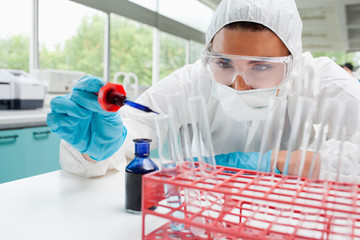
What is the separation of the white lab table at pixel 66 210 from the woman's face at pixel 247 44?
2.09 ft

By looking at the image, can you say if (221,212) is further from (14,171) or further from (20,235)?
(14,171)

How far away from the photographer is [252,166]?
45.4 inches

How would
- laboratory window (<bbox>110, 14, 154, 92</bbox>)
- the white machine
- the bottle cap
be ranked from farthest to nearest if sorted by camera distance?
laboratory window (<bbox>110, 14, 154, 92</bbox>) → the white machine → the bottle cap

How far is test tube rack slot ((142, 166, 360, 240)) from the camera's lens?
0.55 meters

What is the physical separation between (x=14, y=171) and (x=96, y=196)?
1.98 metres

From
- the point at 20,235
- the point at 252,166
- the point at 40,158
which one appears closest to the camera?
the point at 20,235

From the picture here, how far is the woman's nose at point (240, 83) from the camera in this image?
117cm

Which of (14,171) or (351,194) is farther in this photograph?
(14,171)

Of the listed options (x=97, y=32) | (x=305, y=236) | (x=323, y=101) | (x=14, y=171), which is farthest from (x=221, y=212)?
(x=97, y=32)

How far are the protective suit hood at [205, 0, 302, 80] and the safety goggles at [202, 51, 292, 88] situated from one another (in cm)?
9

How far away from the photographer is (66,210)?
90 cm

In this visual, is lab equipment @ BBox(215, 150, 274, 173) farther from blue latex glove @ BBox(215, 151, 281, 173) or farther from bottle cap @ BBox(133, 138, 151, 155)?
bottle cap @ BBox(133, 138, 151, 155)

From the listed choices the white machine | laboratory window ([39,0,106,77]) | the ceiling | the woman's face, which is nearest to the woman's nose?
the woman's face

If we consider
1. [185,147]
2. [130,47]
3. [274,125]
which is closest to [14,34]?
[130,47]
